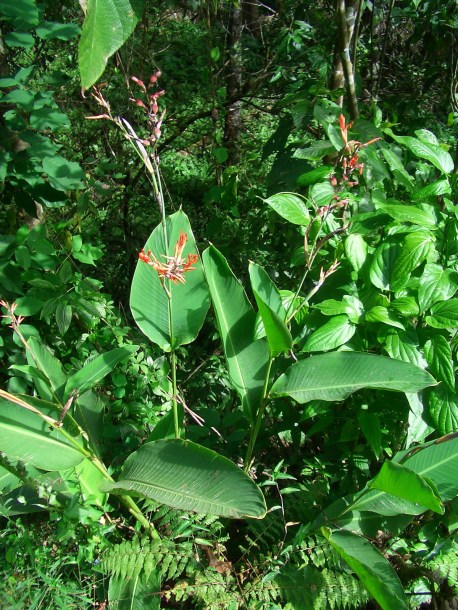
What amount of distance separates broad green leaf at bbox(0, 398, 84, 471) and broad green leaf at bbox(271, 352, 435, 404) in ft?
2.07

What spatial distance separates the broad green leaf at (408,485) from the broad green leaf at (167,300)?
28.4 inches

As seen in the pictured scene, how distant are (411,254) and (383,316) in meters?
0.18

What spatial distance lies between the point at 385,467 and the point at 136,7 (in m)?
1.20

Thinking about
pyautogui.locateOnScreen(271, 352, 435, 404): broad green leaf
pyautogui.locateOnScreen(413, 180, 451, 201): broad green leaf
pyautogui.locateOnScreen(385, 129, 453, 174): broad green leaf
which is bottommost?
pyautogui.locateOnScreen(271, 352, 435, 404): broad green leaf

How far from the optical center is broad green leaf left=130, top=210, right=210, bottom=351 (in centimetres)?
188

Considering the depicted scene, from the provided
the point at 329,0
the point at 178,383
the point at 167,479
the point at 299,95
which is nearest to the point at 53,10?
the point at 329,0

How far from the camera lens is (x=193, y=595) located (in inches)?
66.2

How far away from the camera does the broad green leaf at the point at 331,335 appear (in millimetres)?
1634

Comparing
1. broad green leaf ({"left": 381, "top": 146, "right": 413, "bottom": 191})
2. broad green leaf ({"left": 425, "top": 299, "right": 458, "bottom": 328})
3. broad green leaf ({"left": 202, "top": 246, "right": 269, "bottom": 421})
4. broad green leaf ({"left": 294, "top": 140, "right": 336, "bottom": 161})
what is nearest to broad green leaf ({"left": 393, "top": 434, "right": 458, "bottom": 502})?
broad green leaf ({"left": 425, "top": 299, "right": 458, "bottom": 328})

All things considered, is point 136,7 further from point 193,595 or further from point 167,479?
point 193,595

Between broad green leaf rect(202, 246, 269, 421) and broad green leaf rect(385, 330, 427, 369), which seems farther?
broad green leaf rect(202, 246, 269, 421)

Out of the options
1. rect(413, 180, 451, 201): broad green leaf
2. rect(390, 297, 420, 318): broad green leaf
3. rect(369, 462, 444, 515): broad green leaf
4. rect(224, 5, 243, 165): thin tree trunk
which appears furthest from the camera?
rect(224, 5, 243, 165): thin tree trunk

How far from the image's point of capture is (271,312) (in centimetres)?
154

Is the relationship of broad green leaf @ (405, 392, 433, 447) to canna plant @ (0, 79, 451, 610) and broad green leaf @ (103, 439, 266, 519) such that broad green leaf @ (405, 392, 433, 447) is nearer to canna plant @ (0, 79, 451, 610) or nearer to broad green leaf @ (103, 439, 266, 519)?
canna plant @ (0, 79, 451, 610)
